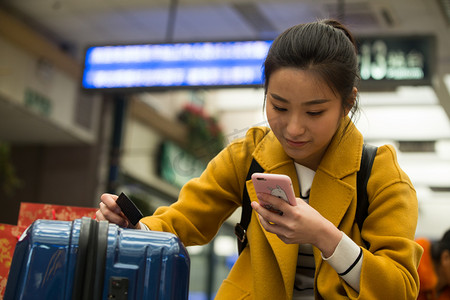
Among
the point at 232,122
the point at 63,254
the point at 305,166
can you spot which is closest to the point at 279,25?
the point at 232,122

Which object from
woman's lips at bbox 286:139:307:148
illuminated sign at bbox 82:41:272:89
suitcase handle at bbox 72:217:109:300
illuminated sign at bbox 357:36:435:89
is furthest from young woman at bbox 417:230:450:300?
suitcase handle at bbox 72:217:109:300

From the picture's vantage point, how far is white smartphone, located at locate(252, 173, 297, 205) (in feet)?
4.55

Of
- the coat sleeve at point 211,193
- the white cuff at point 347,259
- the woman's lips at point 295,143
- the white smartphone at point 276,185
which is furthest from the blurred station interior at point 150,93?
the white smartphone at point 276,185

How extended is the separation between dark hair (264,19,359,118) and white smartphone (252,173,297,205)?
345 mm

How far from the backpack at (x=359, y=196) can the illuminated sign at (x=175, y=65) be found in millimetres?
3654

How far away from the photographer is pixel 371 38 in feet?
18.1

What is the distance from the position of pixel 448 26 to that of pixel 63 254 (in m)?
7.08

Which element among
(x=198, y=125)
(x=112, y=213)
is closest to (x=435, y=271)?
(x=112, y=213)

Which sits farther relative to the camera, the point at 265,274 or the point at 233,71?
the point at 233,71

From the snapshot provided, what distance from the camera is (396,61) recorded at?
536 centimetres

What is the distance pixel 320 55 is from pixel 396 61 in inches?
156

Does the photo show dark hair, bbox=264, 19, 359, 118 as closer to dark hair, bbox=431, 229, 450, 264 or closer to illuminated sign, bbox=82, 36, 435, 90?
dark hair, bbox=431, 229, 450, 264

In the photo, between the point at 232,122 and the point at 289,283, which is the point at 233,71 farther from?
the point at 232,122

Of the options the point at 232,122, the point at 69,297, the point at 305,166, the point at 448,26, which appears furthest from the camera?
the point at 232,122
